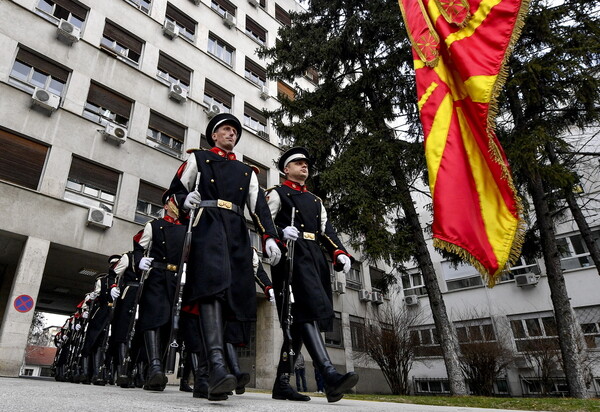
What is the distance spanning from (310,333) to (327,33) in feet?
42.7

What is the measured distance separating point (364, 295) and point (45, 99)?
Answer: 54.8 feet

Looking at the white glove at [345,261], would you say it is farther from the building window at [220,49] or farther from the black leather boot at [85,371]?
the building window at [220,49]

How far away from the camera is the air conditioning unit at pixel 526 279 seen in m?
20.7

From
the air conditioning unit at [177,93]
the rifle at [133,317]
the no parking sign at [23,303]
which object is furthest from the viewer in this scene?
the air conditioning unit at [177,93]

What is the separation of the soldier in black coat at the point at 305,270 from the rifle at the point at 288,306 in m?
0.03

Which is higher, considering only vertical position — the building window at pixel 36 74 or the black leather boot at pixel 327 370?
the building window at pixel 36 74

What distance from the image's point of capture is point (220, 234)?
10.7 feet

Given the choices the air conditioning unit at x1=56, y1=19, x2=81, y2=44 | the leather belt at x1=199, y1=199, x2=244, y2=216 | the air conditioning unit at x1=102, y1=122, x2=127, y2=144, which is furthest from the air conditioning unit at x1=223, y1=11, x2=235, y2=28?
the leather belt at x1=199, y1=199, x2=244, y2=216

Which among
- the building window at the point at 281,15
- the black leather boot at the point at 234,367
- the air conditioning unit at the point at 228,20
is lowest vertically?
the black leather boot at the point at 234,367

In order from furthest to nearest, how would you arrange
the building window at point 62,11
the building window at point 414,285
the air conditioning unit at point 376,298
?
the building window at point 414,285 < the air conditioning unit at point 376,298 < the building window at point 62,11

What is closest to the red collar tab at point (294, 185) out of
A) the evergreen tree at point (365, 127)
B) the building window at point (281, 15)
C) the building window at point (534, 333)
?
the evergreen tree at point (365, 127)

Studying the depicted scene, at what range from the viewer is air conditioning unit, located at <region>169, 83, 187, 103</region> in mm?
16594

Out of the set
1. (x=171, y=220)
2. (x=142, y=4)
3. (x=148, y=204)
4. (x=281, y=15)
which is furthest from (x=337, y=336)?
(x=281, y=15)

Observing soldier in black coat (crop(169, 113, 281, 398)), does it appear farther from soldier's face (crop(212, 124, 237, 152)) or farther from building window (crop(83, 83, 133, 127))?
building window (crop(83, 83, 133, 127))
